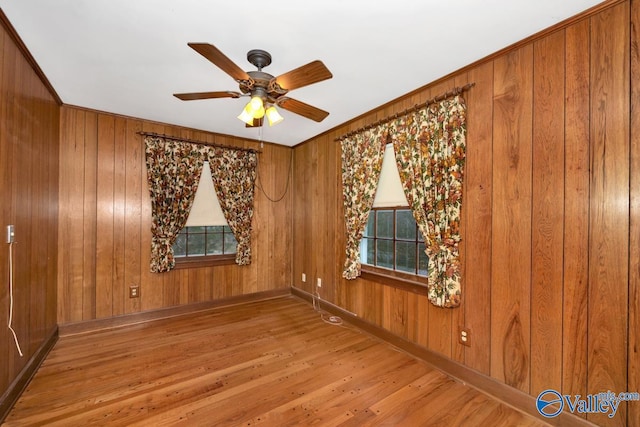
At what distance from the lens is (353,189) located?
3.27 metres

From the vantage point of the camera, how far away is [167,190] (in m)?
3.49

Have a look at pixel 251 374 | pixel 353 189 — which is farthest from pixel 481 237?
pixel 251 374

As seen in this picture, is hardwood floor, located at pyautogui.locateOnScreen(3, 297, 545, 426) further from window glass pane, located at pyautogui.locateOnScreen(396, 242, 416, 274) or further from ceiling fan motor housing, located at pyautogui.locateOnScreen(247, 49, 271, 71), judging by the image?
ceiling fan motor housing, located at pyautogui.locateOnScreen(247, 49, 271, 71)

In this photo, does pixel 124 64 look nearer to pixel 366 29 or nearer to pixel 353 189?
pixel 366 29

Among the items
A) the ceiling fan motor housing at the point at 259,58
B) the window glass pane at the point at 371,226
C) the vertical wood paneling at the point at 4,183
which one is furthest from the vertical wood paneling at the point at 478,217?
the vertical wood paneling at the point at 4,183

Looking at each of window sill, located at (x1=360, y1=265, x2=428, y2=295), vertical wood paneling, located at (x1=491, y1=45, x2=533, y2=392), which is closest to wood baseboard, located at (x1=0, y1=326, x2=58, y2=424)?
window sill, located at (x1=360, y1=265, x2=428, y2=295)

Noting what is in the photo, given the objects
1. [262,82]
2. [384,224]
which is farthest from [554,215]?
[262,82]

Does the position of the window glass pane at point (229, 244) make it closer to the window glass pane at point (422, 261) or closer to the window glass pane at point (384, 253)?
the window glass pane at point (384, 253)

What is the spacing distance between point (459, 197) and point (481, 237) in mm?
360

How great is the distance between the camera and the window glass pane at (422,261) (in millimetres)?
2645

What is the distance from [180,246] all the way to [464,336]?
141 inches

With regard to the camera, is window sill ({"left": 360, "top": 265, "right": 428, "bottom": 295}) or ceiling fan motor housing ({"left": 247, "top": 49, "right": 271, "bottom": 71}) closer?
ceiling fan motor housing ({"left": 247, "top": 49, "right": 271, "bottom": 71})

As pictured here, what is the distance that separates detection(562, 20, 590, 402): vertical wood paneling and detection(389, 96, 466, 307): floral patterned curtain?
67 centimetres

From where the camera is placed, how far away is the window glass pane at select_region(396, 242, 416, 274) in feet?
9.07
